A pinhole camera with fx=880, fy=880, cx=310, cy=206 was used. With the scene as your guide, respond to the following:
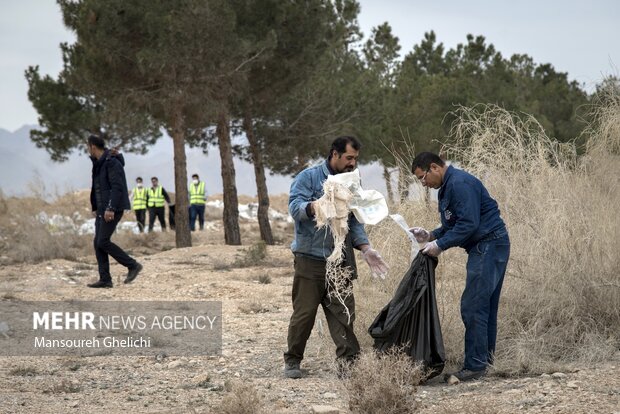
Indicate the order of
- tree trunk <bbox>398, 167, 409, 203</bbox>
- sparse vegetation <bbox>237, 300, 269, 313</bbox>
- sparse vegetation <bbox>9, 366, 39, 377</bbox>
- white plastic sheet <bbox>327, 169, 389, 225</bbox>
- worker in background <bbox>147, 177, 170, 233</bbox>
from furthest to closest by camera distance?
worker in background <bbox>147, 177, 170, 233</bbox>
sparse vegetation <bbox>237, 300, 269, 313</bbox>
tree trunk <bbox>398, 167, 409, 203</bbox>
sparse vegetation <bbox>9, 366, 39, 377</bbox>
white plastic sheet <bbox>327, 169, 389, 225</bbox>

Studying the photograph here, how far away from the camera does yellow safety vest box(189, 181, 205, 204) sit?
26.5 meters

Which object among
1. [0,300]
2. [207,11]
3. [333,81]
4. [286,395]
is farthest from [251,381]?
[333,81]

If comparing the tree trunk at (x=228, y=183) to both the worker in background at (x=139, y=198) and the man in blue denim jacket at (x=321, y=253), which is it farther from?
the man in blue denim jacket at (x=321, y=253)

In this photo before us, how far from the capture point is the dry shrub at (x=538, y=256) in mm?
7273

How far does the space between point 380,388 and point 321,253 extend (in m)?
1.39

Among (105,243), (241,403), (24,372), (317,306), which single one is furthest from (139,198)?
(241,403)

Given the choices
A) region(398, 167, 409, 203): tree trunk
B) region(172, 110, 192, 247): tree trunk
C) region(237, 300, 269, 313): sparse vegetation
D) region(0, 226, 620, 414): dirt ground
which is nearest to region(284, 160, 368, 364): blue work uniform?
region(0, 226, 620, 414): dirt ground

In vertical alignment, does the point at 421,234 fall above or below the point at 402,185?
below

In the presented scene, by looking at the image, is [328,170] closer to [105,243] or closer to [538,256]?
[538,256]

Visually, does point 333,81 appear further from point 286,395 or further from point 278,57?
point 286,395

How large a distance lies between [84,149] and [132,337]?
986 inches

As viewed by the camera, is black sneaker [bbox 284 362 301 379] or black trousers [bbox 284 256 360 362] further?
black sneaker [bbox 284 362 301 379]

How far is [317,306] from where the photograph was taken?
661cm

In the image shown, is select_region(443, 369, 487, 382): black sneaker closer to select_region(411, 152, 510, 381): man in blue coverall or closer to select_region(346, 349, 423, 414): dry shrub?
select_region(411, 152, 510, 381): man in blue coverall
